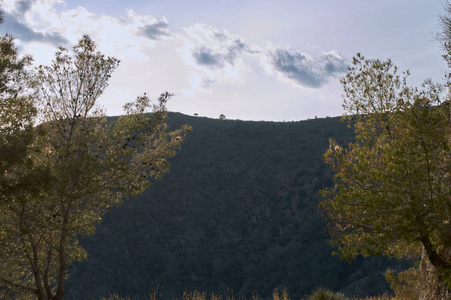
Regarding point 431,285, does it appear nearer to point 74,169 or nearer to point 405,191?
point 405,191

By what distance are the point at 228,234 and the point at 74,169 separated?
1521 inches

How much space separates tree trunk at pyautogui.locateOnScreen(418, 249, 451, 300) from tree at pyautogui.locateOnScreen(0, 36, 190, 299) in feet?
23.3

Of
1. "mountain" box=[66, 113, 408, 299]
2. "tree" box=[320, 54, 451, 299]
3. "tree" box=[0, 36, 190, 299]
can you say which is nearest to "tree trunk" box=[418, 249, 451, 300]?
"tree" box=[320, 54, 451, 299]

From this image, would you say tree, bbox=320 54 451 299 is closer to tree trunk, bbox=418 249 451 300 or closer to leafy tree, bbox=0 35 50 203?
tree trunk, bbox=418 249 451 300

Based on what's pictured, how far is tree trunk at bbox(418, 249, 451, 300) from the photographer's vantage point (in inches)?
383

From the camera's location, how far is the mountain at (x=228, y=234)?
40.1 m

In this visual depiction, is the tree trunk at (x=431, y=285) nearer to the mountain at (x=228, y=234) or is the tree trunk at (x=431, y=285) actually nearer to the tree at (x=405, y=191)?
the tree at (x=405, y=191)

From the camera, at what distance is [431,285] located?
1023 centimetres

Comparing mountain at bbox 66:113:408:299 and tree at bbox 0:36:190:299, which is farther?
mountain at bbox 66:113:408:299

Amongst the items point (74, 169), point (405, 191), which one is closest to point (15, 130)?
point (74, 169)

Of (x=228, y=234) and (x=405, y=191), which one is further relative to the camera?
(x=228, y=234)

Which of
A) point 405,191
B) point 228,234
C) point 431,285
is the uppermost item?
point 405,191

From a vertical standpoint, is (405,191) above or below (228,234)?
above

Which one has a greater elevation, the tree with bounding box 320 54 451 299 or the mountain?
the tree with bounding box 320 54 451 299
